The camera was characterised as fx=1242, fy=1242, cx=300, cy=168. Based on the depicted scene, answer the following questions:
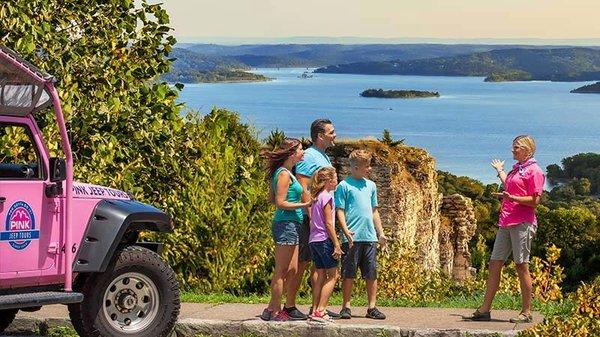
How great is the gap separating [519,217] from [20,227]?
446cm

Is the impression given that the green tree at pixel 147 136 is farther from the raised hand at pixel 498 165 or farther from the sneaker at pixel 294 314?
the raised hand at pixel 498 165

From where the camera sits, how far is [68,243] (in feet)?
33.0

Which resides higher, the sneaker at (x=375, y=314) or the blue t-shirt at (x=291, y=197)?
the blue t-shirt at (x=291, y=197)

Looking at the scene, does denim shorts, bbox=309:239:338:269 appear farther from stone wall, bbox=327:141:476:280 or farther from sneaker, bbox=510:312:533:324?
stone wall, bbox=327:141:476:280

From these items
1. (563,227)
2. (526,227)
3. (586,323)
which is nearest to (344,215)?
(526,227)

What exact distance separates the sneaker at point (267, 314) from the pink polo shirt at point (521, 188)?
2.24 m

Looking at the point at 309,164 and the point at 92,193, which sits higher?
the point at 309,164

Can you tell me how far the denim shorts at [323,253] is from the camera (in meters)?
11.2

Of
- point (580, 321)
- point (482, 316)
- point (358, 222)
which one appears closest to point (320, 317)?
point (358, 222)

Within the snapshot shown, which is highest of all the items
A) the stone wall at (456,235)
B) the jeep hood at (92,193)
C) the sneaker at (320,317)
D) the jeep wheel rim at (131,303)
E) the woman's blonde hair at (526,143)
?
the woman's blonde hair at (526,143)

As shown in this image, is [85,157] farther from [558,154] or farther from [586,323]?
[558,154]

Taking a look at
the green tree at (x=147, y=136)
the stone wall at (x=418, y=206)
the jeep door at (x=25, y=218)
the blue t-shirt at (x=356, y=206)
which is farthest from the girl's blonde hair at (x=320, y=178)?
the stone wall at (x=418, y=206)

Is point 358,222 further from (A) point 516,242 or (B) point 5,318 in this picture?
(B) point 5,318

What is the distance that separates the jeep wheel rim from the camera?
10.5 meters
